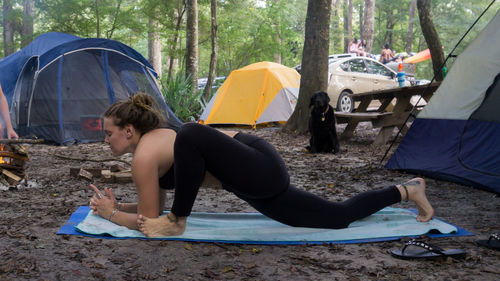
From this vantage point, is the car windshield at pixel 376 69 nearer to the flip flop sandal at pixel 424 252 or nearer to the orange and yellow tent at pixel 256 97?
the orange and yellow tent at pixel 256 97

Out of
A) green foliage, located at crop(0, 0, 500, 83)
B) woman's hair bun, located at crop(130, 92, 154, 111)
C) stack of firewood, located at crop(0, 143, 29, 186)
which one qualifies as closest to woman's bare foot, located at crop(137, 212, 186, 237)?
woman's hair bun, located at crop(130, 92, 154, 111)

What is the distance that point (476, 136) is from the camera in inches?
170

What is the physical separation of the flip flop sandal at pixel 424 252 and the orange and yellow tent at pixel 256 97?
8260 millimetres

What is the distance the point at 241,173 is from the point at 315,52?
6.72 m

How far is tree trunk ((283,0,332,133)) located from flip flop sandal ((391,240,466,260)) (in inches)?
248

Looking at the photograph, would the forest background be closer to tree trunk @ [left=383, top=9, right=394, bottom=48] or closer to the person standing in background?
tree trunk @ [left=383, top=9, right=394, bottom=48]

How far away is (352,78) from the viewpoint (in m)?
11.8

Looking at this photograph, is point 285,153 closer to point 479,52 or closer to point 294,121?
point 294,121

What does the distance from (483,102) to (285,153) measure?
3.25m

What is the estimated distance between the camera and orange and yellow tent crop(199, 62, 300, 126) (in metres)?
10.9

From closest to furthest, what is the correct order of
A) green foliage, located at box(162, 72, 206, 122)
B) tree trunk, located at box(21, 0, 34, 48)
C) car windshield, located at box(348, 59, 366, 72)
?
green foliage, located at box(162, 72, 206, 122)
car windshield, located at box(348, 59, 366, 72)
tree trunk, located at box(21, 0, 34, 48)

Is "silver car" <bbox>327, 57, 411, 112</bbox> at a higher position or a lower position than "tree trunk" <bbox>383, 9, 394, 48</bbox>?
lower

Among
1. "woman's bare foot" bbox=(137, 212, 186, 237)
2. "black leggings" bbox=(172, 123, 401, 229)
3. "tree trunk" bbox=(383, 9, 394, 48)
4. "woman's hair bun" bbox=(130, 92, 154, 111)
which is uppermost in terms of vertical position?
"tree trunk" bbox=(383, 9, 394, 48)

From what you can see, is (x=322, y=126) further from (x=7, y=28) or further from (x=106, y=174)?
(x=7, y=28)
